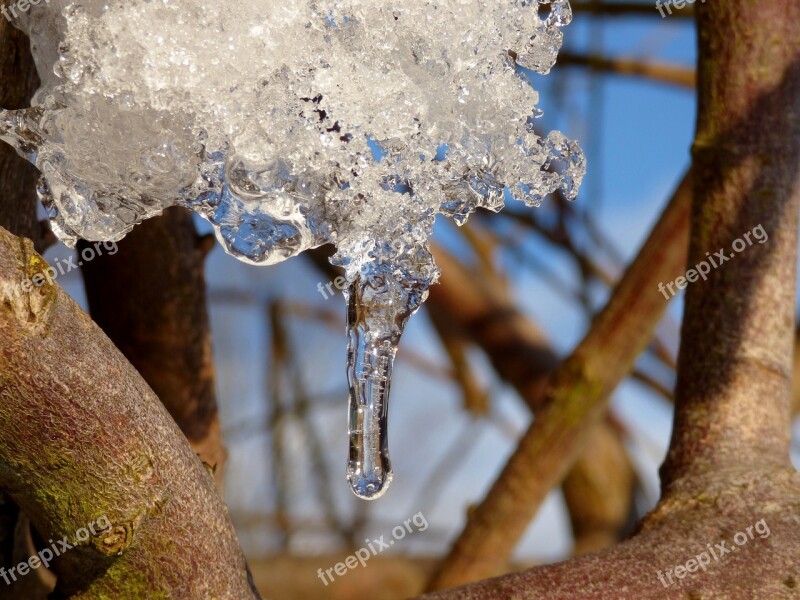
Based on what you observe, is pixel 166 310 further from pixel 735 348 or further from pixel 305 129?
pixel 735 348

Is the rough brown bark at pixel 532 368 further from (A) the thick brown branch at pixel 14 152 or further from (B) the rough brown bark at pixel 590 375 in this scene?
(A) the thick brown branch at pixel 14 152

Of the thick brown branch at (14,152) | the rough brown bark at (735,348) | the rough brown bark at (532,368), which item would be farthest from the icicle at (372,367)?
the rough brown bark at (532,368)

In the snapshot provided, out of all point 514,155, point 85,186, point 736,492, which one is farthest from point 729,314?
point 85,186

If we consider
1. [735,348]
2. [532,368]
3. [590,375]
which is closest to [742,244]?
[735,348]

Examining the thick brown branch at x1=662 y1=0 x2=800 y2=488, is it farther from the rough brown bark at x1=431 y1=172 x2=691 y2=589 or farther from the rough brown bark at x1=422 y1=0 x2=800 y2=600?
the rough brown bark at x1=431 y1=172 x2=691 y2=589

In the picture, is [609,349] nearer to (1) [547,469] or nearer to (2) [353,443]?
(1) [547,469]

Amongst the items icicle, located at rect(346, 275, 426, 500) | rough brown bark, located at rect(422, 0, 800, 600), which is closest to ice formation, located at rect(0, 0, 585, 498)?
icicle, located at rect(346, 275, 426, 500)
